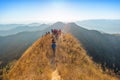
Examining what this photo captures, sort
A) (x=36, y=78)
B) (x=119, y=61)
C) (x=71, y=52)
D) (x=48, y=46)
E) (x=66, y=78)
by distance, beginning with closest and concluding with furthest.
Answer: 1. (x=66, y=78)
2. (x=36, y=78)
3. (x=71, y=52)
4. (x=48, y=46)
5. (x=119, y=61)

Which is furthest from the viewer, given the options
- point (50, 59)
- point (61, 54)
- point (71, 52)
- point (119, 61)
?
point (119, 61)

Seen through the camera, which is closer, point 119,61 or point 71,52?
point 71,52

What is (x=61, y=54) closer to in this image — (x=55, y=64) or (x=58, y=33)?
(x=55, y=64)

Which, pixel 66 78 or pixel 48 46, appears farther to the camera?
pixel 48 46

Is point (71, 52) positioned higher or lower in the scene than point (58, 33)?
lower

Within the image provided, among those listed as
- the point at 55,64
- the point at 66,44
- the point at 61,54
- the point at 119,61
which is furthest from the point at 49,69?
the point at 119,61

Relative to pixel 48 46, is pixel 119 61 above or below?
below

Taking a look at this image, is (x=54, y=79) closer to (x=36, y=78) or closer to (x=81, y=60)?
(x=36, y=78)

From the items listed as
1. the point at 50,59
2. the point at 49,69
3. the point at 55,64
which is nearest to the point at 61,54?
the point at 50,59

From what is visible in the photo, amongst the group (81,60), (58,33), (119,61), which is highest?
(58,33)
